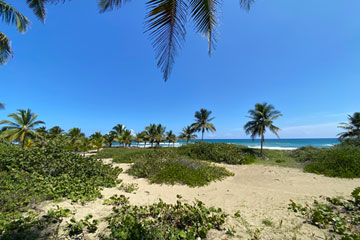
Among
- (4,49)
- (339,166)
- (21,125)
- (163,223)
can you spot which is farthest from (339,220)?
(21,125)

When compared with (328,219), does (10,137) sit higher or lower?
higher

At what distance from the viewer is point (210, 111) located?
28641 mm

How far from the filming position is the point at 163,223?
3088 mm

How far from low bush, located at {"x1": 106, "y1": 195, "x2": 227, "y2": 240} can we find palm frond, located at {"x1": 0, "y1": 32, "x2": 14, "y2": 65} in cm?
953

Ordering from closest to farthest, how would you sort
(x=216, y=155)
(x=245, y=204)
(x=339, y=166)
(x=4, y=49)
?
(x=245, y=204), (x=4, y=49), (x=339, y=166), (x=216, y=155)

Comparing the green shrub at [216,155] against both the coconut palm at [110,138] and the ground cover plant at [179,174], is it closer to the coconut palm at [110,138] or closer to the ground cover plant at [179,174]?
the ground cover plant at [179,174]

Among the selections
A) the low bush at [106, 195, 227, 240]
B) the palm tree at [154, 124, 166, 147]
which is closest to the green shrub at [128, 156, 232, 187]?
the low bush at [106, 195, 227, 240]

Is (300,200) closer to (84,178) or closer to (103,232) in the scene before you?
(103,232)

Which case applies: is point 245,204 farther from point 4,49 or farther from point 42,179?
point 4,49

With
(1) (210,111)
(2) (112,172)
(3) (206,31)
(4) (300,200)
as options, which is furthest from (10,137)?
(1) (210,111)

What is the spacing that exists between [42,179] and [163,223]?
485 centimetres

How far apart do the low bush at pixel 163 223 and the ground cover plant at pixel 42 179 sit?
1652 millimetres

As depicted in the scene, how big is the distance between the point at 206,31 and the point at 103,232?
176 inches

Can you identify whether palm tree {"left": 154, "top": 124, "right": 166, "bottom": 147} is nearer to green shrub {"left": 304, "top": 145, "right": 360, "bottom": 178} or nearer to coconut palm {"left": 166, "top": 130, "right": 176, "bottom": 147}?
coconut palm {"left": 166, "top": 130, "right": 176, "bottom": 147}
